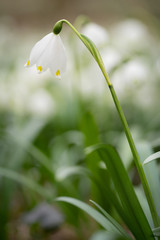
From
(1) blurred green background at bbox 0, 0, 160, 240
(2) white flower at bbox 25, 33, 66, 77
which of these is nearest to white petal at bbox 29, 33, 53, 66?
(2) white flower at bbox 25, 33, 66, 77

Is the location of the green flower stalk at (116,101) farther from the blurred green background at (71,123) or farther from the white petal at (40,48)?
the blurred green background at (71,123)

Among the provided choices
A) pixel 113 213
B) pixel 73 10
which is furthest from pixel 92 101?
pixel 73 10

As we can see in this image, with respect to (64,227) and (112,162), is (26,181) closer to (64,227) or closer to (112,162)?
(112,162)

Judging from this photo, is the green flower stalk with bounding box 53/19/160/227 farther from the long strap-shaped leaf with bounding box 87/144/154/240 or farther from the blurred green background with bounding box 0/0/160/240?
the blurred green background with bounding box 0/0/160/240

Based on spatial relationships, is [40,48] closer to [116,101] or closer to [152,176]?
[116,101]

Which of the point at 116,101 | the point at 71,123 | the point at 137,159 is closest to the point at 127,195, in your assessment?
the point at 137,159

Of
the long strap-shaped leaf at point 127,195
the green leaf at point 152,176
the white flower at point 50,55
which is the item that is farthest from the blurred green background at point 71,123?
the white flower at point 50,55
